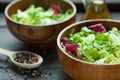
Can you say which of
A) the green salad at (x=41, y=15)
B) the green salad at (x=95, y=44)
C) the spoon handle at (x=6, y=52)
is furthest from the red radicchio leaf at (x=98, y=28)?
the spoon handle at (x=6, y=52)

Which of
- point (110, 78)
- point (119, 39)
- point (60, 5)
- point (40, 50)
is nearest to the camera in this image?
point (110, 78)

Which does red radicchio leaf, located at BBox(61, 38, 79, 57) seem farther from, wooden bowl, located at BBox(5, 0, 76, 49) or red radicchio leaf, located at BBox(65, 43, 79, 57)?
wooden bowl, located at BBox(5, 0, 76, 49)

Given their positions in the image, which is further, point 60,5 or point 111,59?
point 60,5

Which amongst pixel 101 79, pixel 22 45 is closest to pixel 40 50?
pixel 22 45

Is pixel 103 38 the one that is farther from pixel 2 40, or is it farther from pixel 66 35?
pixel 2 40

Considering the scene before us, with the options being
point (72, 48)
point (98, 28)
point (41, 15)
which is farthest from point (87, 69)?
point (41, 15)

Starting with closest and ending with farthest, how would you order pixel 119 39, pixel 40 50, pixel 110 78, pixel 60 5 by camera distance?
1. pixel 110 78
2. pixel 119 39
3. pixel 40 50
4. pixel 60 5

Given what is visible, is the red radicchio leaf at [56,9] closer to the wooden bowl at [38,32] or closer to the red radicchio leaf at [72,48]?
the wooden bowl at [38,32]
